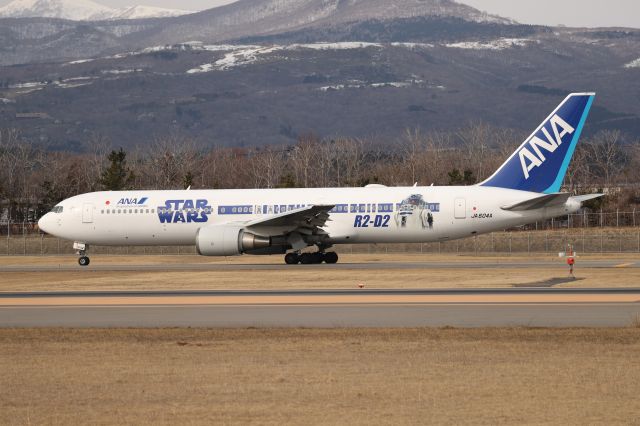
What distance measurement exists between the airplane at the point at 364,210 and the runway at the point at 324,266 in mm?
1010

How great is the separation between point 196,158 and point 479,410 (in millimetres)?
135721

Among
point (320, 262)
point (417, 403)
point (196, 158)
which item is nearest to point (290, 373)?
point (417, 403)

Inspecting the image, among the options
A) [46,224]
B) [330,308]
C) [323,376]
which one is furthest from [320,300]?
[46,224]

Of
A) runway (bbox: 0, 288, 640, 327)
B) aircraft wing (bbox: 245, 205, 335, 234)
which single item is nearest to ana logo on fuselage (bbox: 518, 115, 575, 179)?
aircraft wing (bbox: 245, 205, 335, 234)

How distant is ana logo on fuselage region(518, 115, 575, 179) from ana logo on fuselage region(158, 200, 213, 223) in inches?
505

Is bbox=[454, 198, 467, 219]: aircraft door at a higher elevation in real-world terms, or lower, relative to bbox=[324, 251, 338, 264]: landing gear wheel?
higher

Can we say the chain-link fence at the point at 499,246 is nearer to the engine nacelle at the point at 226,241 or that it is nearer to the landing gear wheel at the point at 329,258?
the landing gear wheel at the point at 329,258

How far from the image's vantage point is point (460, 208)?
43.1 meters

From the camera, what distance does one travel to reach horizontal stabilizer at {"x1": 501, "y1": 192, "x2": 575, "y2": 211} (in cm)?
4066

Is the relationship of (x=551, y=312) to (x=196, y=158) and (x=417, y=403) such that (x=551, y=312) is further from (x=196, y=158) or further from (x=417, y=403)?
(x=196, y=158)

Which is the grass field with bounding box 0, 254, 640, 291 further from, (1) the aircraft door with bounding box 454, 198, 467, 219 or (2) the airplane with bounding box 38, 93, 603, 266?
(1) the aircraft door with bounding box 454, 198, 467, 219

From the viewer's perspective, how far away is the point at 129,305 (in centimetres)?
2756

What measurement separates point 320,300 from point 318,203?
16.9 m

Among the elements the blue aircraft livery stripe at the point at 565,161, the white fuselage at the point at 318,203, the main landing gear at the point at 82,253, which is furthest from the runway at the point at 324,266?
the blue aircraft livery stripe at the point at 565,161
